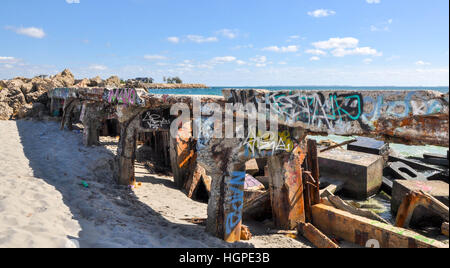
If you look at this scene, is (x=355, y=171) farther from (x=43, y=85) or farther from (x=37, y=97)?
(x=43, y=85)

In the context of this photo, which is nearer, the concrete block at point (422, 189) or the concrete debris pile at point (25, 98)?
the concrete block at point (422, 189)

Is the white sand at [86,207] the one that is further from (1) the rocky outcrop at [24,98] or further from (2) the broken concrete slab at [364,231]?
(1) the rocky outcrop at [24,98]

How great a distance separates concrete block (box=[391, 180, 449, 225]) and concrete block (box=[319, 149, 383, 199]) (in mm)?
1289

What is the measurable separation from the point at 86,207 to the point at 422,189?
8049mm

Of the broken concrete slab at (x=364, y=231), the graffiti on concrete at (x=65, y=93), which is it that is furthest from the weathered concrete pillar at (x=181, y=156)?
the graffiti on concrete at (x=65, y=93)

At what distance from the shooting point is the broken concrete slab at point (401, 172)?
10175mm

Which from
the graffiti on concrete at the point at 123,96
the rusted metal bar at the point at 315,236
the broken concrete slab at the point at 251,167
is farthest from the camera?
the broken concrete slab at the point at 251,167

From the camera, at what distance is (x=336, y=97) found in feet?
13.0

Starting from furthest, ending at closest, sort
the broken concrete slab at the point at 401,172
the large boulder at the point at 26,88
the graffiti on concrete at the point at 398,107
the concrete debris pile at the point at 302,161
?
the large boulder at the point at 26,88 < the broken concrete slab at the point at 401,172 < the concrete debris pile at the point at 302,161 < the graffiti on concrete at the point at 398,107

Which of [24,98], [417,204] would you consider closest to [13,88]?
[24,98]

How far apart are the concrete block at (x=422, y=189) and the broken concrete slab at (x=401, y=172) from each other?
282cm

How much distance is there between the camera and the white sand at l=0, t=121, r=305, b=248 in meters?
4.22
